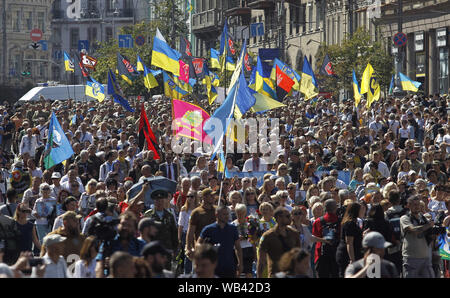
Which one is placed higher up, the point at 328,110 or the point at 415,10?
the point at 415,10

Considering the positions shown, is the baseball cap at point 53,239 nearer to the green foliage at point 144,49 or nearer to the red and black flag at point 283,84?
the red and black flag at point 283,84

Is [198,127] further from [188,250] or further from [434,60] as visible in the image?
[434,60]

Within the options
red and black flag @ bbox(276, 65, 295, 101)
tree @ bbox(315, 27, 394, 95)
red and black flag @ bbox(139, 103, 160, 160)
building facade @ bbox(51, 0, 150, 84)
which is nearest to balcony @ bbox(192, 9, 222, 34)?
building facade @ bbox(51, 0, 150, 84)

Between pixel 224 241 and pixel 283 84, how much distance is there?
58.7 ft

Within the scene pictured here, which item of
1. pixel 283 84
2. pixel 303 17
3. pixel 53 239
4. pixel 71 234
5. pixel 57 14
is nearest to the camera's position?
pixel 53 239

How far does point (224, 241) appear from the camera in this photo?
11820mm

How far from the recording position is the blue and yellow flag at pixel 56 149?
1878 centimetres

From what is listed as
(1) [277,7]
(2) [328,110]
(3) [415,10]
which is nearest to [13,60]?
(1) [277,7]

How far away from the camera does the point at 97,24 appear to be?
121 m

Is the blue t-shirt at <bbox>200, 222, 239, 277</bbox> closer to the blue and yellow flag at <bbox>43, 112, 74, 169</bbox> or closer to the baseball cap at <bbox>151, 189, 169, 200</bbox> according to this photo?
the baseball cap at <bbox>151, 189, 169, 200</bbox>

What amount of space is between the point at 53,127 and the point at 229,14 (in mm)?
59125

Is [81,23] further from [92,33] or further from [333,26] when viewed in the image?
[333,26]

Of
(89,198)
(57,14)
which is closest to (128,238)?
(89,198)

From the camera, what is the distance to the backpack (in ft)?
42.7
